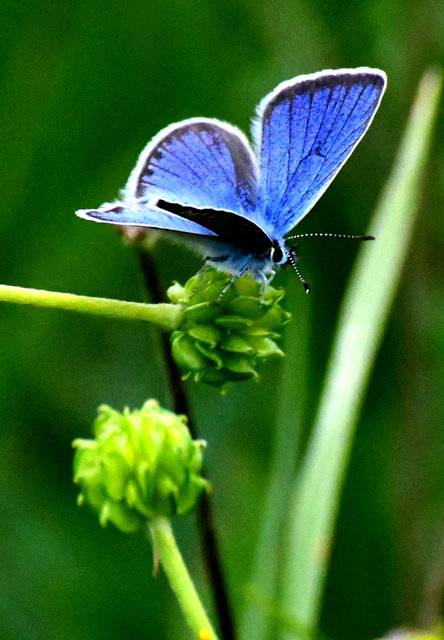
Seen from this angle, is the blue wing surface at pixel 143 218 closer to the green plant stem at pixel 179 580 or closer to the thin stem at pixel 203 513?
the thin stem at pixel 203 513

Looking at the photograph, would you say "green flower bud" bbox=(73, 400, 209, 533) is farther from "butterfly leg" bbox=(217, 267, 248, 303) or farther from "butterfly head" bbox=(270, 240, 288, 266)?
"butterfly head" bbox=(270, 240, 288, 266)

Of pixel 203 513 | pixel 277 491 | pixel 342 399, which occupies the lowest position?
pixel 277 491

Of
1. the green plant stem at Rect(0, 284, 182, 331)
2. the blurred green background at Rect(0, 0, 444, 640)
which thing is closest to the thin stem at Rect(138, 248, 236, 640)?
the green plant stem at Rect(0, 284, 182, 331)

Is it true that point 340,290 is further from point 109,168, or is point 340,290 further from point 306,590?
point 306,590

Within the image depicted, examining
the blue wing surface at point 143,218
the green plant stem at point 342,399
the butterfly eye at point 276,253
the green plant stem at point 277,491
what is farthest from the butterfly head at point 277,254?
the green plant stem at point 277,491

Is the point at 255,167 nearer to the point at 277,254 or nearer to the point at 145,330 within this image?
the point at 277,254

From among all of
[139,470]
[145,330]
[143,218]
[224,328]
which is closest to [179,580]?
[139,470]

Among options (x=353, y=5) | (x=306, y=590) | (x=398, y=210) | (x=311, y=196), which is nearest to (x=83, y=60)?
(x=353, y=5)
